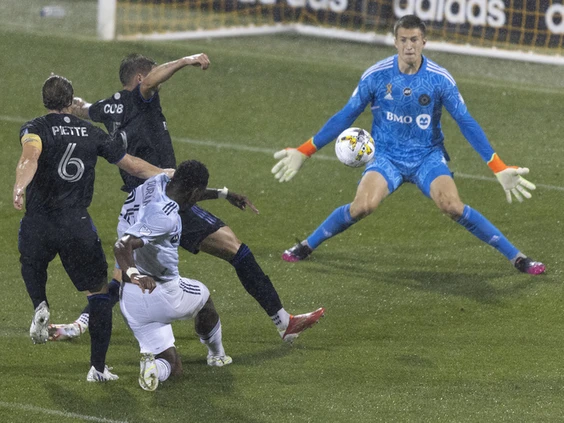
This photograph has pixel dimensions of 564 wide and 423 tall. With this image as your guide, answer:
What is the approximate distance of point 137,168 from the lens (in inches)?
327

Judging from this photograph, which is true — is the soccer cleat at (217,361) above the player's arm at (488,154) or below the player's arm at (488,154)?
below

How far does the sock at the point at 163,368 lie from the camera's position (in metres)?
7.76

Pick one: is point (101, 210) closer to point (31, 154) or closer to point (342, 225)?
point (342, 225)

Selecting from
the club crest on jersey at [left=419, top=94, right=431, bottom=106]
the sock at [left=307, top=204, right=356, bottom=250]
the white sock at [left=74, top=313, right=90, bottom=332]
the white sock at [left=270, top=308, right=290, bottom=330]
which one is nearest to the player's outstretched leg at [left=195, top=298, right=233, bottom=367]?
the white sock at [left=270, top=308, right=290, bottom=330]

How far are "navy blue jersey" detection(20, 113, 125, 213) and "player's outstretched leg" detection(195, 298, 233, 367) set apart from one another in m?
1.16

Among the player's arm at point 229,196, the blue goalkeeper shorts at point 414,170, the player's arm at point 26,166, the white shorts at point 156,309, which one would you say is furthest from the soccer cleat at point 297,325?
the player's arm at point 26,166

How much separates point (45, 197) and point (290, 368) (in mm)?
2078

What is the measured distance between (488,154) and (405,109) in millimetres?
853

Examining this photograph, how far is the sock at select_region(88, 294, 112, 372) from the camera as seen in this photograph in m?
7.84

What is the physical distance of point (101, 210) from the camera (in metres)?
12.5

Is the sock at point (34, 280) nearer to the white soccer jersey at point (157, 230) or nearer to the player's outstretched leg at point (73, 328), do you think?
the player's outstretched leg at point (73, 328)

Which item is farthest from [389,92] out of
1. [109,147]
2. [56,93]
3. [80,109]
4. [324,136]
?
[56,93]

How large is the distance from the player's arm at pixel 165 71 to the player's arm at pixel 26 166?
1321 mm

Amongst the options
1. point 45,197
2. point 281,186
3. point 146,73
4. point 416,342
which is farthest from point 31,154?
point 281,186
